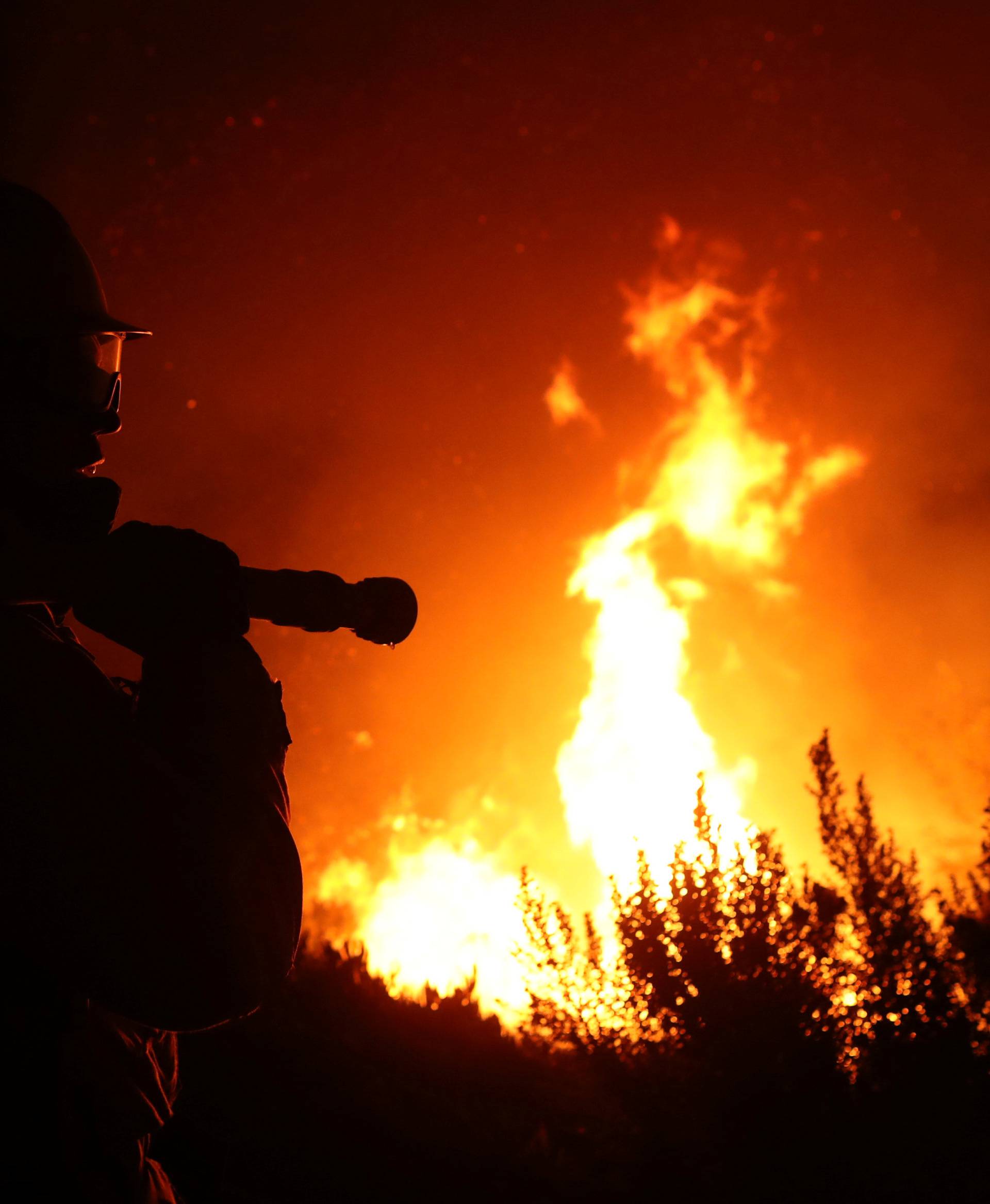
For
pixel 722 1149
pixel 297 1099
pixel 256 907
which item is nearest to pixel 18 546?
pixel 256 907

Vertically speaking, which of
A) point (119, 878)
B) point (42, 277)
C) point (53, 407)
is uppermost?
point (42, 277)

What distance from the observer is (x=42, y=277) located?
4.59 feet

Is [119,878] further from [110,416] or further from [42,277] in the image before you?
[42,277]

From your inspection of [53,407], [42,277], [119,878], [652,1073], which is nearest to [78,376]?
[53,407]

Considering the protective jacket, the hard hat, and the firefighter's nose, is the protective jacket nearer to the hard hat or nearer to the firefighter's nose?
the firefighter's nose

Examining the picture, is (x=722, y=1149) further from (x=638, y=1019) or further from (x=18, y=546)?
(x=18, y=546)

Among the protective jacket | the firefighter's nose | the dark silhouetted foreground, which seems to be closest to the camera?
the protective jacket

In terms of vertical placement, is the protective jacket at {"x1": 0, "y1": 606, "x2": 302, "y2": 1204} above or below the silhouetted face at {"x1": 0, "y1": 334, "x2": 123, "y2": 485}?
below

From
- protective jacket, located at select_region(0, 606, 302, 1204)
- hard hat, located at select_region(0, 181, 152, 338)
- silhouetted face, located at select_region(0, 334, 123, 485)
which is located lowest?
protective jacket, located at select_region(0, 606, 302, 1204)

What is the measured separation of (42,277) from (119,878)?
1.13 meters

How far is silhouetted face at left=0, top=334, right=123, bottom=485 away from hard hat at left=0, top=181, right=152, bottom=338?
0.05m

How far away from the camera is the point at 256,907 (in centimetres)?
89

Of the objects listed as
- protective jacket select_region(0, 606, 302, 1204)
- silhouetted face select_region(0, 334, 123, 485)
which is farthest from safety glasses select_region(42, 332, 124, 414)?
protective jacket select_region(0, 606, 302, 1204)

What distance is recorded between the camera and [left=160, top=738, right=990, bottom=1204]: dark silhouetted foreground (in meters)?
5.54
